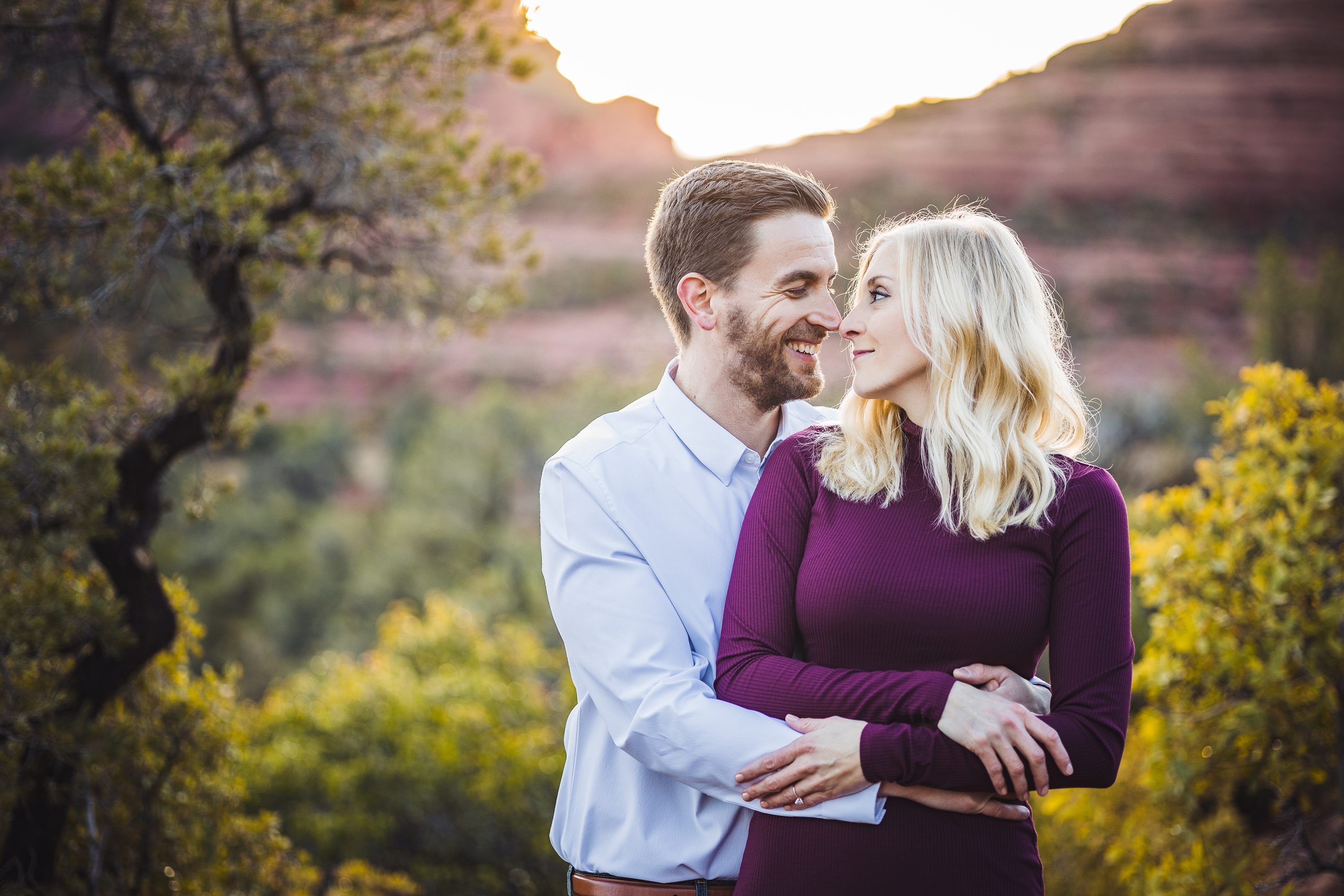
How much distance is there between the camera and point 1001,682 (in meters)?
1.65

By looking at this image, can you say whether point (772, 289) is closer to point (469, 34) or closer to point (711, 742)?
point (711, 742)

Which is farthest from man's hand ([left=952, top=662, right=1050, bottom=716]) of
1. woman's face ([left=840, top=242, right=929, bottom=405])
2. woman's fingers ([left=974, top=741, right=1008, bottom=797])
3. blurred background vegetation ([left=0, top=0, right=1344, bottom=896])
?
blurred background vegetation ([left=0, top=0, right=1344, bottom=896])

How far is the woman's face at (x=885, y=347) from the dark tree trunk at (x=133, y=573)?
2144 millimetres

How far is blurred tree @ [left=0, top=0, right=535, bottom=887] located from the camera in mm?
2693

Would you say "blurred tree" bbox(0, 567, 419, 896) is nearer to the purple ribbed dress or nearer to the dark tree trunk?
the dark tree trunk

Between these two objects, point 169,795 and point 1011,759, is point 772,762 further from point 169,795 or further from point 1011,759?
point 169,795

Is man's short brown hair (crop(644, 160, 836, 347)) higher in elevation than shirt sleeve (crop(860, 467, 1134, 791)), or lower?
higher

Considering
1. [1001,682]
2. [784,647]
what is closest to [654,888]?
[784,647]

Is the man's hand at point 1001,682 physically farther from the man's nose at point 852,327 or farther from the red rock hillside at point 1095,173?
the red rock hillside at point 1095,173

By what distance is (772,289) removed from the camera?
2.18 meters

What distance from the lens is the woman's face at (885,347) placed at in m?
1.87

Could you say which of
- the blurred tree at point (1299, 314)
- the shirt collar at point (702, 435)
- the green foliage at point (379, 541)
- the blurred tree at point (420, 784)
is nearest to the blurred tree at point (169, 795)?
the blurred tree at point (420, 784)

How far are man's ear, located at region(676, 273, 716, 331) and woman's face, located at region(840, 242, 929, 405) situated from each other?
0.39m

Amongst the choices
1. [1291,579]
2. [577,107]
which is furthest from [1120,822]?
[577,107]
